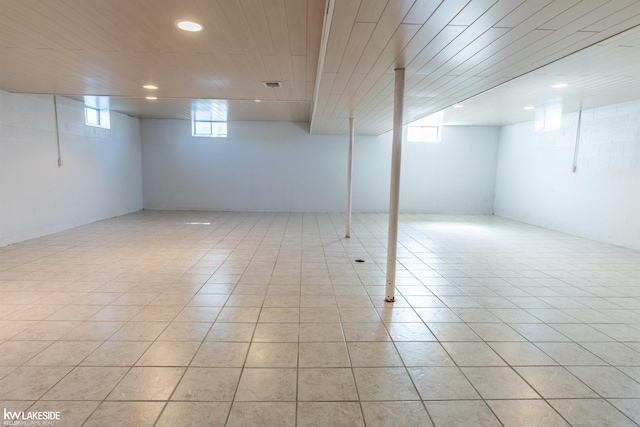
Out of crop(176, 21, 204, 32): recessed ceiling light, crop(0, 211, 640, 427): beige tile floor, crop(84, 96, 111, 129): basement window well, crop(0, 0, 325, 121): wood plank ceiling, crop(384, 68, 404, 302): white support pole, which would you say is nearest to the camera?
crop(0, 211, 640, 427): beige tile floor

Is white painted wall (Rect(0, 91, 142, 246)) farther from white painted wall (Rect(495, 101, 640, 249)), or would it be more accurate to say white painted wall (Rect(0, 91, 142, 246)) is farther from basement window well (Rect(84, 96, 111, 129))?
white painted wall (Rect(495, 101, 640, 249))

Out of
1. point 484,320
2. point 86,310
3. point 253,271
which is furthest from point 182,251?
point 484,320

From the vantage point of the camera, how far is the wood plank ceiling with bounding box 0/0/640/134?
7.47 ft

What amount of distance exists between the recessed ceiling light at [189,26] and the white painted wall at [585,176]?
23.9 ft

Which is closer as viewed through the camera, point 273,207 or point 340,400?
point 340,400

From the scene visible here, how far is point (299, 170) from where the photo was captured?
34.1 feet

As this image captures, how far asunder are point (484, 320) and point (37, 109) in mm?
7956

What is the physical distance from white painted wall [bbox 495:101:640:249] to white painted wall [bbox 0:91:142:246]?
1072 centimetres

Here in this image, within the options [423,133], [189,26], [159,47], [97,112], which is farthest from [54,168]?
[423,133]

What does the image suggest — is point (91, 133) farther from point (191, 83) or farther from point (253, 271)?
point (253, 271)

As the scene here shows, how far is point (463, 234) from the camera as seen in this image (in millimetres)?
7359

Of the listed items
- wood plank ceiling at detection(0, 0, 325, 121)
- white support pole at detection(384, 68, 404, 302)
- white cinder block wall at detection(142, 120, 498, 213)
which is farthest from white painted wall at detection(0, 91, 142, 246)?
white support pole at detection(384, 68, 404, 302)

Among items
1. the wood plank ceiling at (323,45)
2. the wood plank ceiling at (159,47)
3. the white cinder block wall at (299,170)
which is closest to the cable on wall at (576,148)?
the wood plank ceiling at (323,45)

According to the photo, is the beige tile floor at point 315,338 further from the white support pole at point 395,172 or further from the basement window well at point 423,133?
the basement window well at point 423,133
